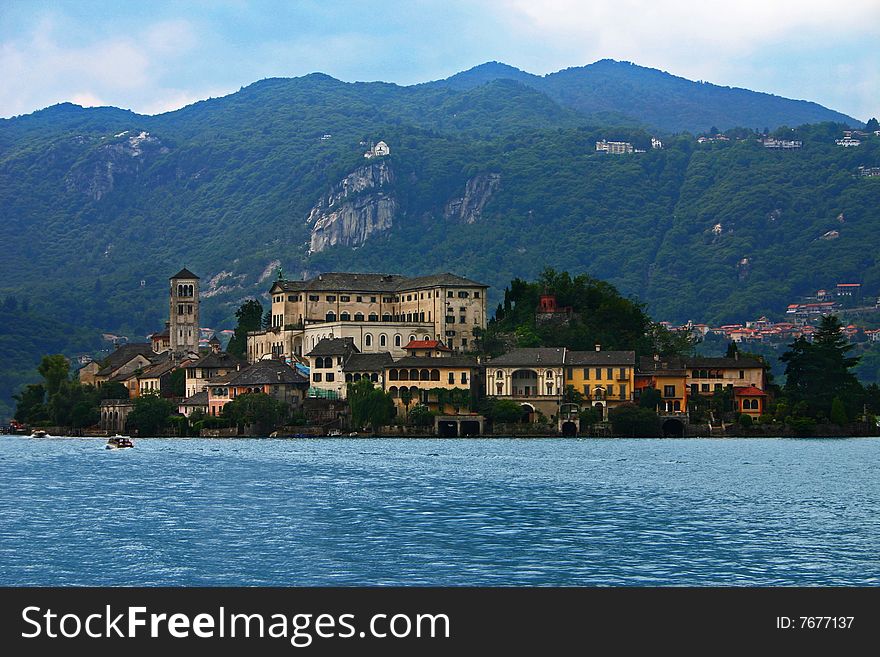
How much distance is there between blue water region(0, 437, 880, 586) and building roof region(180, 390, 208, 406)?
5657 cm

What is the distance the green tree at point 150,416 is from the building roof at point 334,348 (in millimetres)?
15509

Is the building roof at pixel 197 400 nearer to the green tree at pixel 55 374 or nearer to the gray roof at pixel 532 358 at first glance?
the green tree at pixel 55 374

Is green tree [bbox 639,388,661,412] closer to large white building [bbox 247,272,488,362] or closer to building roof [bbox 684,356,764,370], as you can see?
building roof [bbox 684,356,764,370]

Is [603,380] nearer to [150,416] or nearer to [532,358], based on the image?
[532,358]

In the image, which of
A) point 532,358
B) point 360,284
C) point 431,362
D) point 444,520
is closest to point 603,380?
point 532,358

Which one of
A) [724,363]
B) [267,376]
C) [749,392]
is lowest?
[749,392]

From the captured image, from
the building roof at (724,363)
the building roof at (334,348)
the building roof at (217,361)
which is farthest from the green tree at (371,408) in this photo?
the building roof at (217,361)

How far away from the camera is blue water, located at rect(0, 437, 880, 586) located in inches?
1690

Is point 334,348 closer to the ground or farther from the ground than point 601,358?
farther from the ground

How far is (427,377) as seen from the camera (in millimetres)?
142875

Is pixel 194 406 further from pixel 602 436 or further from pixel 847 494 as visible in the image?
pixel 847 494

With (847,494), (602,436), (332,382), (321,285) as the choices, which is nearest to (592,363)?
(602,436)

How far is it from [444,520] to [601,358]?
89953 millimetres
